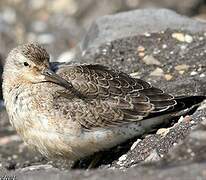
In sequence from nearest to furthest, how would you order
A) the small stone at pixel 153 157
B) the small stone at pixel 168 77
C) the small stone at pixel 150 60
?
the small stone at pixel 153 157, the small stone at pixel 168 77, the small stone at pixel 150 60

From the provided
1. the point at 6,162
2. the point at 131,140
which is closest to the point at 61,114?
the point at 131,140

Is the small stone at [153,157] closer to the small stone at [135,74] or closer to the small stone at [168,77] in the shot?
the small stone at [168,77]

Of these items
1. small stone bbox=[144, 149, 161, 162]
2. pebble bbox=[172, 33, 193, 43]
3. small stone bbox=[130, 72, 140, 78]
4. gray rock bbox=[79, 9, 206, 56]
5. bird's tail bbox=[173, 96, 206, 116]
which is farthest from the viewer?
gray rock bbox=[79, 9, 206, 56]

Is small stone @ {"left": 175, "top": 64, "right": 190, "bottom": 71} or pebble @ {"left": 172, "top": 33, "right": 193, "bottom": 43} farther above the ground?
pebble @ {"left": 172, "top": 33, "right": 193, "bottom": 43}

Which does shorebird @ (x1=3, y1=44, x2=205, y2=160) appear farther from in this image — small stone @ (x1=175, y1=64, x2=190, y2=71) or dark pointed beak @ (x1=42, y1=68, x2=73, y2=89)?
small stone @ (x1=175, y1=64, x2=190, y2=71)

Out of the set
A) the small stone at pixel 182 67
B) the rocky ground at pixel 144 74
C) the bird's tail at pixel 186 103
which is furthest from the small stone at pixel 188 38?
the bird's tail at pixel 186 103

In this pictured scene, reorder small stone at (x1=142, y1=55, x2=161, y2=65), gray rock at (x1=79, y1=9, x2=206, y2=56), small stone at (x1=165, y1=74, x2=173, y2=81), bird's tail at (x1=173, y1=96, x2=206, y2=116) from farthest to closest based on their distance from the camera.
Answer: gray rock at (x1=79, y1=9, x2=206, y2=56), small stone at (x1=142, y1=55, x2=161, y2=65), small stone at (x1=165, y1=74, x2=173, y2=81), bird's tail at (x1=173, y1=96, x2=206, y2=116)

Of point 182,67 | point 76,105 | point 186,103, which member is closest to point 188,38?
point 182,67

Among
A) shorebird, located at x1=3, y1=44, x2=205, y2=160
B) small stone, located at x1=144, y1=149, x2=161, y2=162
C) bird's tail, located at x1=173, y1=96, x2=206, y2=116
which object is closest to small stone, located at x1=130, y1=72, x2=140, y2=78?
shorebird, located at x1=3, y1=44, x2=205, y2=160

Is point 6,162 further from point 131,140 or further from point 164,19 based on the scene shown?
point 164,19
